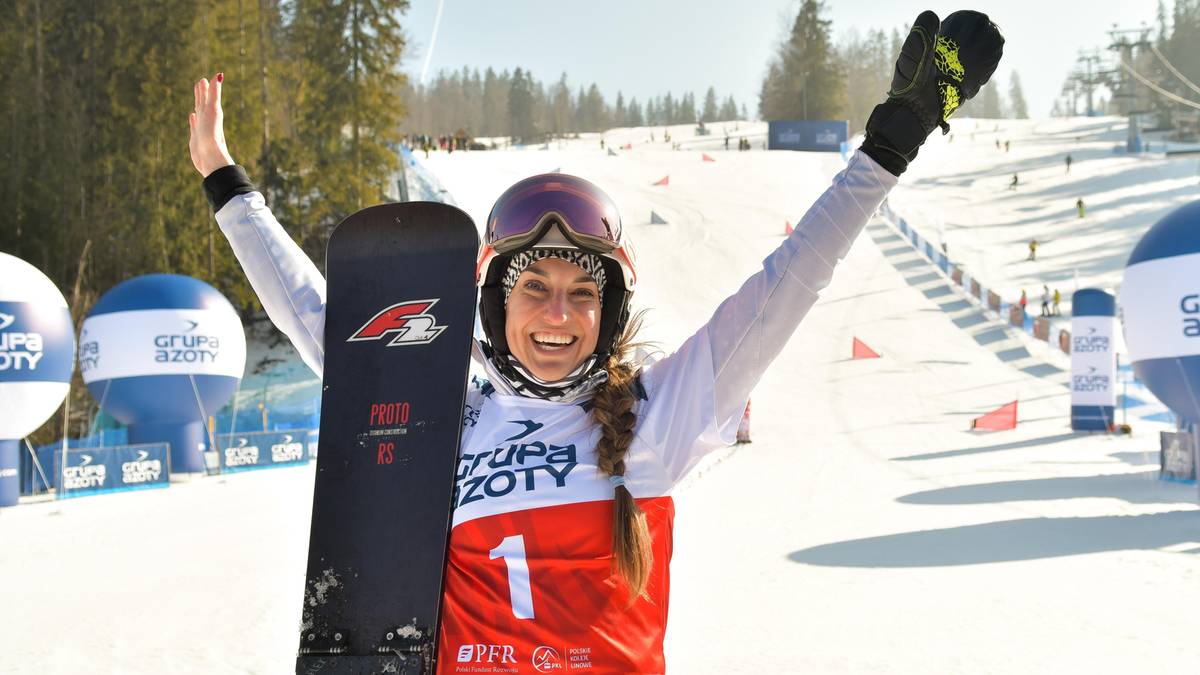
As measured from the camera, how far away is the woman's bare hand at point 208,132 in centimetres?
281

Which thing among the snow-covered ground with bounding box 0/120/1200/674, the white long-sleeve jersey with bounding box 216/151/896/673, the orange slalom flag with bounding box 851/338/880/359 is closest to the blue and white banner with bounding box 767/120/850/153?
the orange slalom flag with bounding box 851/338/880/359

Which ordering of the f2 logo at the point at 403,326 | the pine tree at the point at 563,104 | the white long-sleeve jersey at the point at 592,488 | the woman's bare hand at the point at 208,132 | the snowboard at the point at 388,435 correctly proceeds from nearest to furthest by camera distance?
the white long-sleeve jersey at the point at 592,488 → the snowboard at the point at 388,435 → the f2 logo at the point at 403,326 → the woman's bare hand at the point at 208,132 → the pine tree at the point at 563,104

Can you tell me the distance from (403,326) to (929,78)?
4.27ft

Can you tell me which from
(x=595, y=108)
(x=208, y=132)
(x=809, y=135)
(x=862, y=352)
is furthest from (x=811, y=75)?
(x=208, y=132)

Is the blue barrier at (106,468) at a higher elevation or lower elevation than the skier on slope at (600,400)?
lower

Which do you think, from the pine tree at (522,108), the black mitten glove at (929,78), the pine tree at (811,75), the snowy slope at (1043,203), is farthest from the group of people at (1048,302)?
the pine tree at (522,108)

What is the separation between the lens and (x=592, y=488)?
2.31 metres

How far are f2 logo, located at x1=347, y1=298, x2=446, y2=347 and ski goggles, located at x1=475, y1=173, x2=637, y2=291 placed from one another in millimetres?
229

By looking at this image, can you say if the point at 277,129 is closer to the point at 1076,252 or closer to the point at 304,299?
the point at 1076,252

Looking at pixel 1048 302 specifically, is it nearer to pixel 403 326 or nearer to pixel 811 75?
pixel 403 326

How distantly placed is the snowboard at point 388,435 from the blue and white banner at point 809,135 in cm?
6369

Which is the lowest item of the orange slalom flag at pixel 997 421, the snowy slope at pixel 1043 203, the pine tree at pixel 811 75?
the orange slalom flag at pixel 997 421

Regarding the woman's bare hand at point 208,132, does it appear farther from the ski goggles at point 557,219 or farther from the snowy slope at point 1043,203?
the snowy slope at point 1043,203

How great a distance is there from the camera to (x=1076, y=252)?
40.1m
